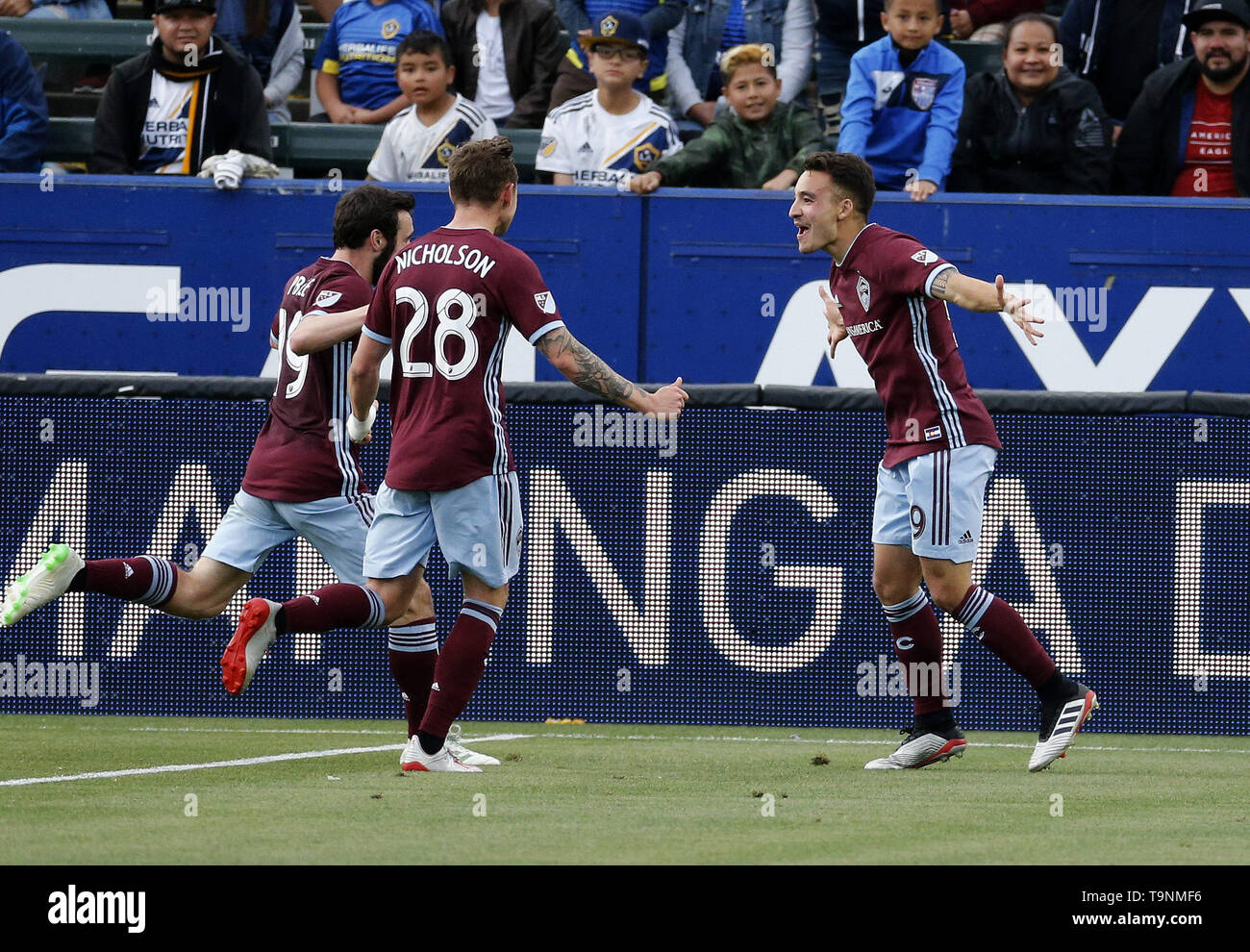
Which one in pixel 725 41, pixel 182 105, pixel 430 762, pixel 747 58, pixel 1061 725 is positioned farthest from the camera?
pixel 725 41

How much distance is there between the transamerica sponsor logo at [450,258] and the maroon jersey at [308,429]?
2.14 feet

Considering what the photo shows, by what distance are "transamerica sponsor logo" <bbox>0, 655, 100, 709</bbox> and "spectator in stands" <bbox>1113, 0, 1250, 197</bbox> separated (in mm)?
6479

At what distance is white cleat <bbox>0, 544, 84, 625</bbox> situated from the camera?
23.5 feet

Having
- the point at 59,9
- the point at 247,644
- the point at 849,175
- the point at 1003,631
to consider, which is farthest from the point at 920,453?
the point at 59,9

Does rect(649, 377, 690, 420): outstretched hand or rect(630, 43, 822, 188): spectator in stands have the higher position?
rect(630, 43, 822, 188): spectator in stands

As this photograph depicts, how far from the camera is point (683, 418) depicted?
9.07 m

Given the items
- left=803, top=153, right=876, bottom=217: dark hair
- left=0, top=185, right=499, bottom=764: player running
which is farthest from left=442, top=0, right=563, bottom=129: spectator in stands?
left=803, top=153, right=876, bottom=217: dark hair

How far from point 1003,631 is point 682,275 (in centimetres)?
393

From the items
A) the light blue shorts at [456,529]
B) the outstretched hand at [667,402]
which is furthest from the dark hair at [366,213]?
the outstretched hand at [667,402]

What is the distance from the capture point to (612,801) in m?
6.00

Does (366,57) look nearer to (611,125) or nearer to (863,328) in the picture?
(611,125)

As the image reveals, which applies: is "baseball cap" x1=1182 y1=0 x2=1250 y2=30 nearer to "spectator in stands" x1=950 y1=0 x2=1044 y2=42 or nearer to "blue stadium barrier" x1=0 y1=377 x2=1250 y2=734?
"spectator in stands" x1=950 y1=0 x2=1044 y2=42

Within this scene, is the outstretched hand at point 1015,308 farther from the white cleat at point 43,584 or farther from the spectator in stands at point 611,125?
the spectator in stands at point 611,125
